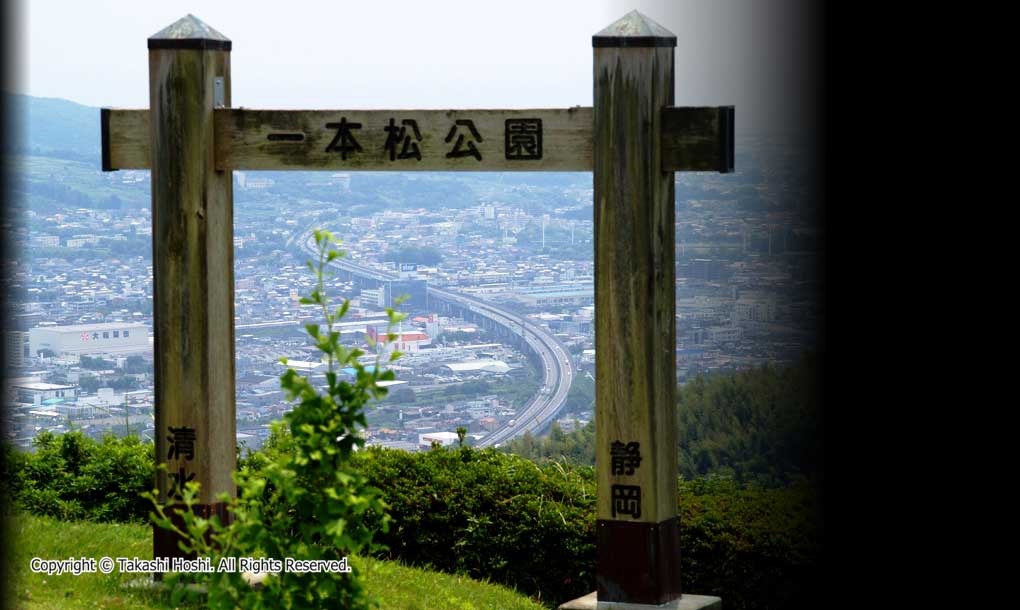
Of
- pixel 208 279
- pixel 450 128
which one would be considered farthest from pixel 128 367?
pixel 450 128

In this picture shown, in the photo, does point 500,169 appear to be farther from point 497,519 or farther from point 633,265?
point 497,519

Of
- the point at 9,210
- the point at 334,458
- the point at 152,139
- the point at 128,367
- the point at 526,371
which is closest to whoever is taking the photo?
the point at 334,458

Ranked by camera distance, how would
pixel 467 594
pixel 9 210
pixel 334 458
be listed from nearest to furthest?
pixel 334 458, pixel 9 210, pixel 467 594

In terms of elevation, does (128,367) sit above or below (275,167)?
below

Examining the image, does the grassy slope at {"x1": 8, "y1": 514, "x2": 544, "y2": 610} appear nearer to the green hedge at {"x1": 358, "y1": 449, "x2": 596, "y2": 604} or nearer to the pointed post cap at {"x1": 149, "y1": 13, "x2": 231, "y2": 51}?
the green hedge at {"x1": 358, "y1": 449, "x2": 596, "y2": 604}

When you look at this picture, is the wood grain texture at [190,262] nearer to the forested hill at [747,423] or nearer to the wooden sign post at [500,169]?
the wooden sign post at [500,169]

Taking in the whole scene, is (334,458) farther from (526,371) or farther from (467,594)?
(526,371)

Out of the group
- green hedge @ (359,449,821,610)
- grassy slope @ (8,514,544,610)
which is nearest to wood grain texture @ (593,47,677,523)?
green hedge @ (359,449,821,610)
